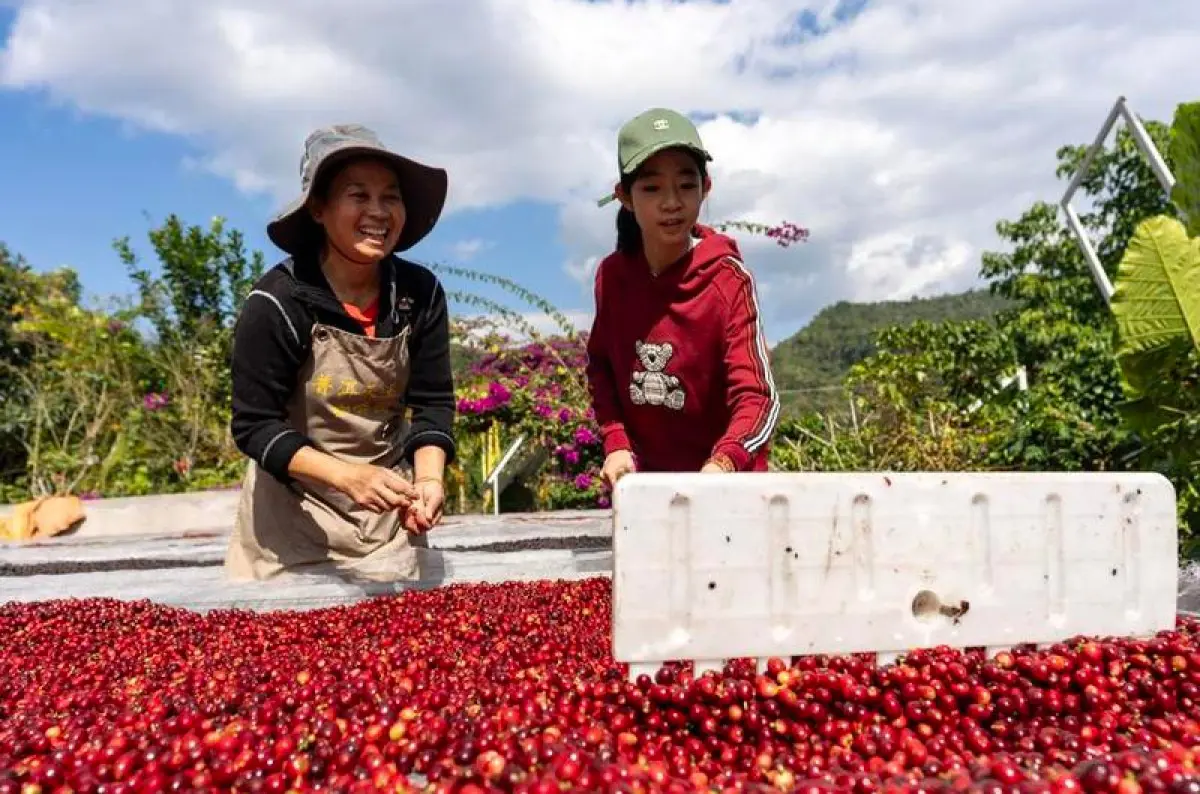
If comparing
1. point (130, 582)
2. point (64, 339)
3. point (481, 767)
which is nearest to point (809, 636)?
point (481, 767)

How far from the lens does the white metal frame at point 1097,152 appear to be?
4402 mm

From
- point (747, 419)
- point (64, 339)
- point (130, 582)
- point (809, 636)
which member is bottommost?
point (130, 582)

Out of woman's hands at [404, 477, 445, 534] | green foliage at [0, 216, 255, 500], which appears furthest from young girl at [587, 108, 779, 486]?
green foliage at [0, 216, 255, 500]

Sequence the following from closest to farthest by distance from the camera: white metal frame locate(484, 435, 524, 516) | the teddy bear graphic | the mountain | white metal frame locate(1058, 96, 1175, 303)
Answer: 1. the teddy bear graphic
2. white metal frame locate(1058, 96, 1175, 303)
3. white metal frame locate(484, 435, 524, 516)
4. the mountain

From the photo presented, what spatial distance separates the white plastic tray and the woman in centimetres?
106

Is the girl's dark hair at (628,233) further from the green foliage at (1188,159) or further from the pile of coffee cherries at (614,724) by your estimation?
the green foliage at (1188,159)

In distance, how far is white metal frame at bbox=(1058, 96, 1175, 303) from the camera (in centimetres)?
440

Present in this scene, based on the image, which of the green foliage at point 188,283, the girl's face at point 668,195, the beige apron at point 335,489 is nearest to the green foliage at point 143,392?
the green foliage at point 188,283

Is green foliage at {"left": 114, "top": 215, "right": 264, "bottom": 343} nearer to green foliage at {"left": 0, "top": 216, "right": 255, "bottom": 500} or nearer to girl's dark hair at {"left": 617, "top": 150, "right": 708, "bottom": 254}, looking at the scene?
green foliage at {"left": 0, "top": 216, "right": 255, "bottom": 500}

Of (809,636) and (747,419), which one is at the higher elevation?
(747,419)

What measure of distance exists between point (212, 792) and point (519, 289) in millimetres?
5617

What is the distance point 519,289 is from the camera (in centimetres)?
659

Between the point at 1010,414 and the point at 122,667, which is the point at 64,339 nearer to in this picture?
the point at 122,667

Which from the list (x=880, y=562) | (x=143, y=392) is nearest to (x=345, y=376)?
(x=880, y=562)
